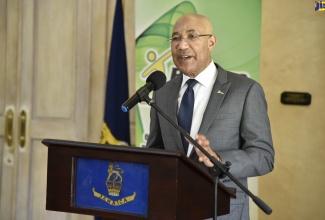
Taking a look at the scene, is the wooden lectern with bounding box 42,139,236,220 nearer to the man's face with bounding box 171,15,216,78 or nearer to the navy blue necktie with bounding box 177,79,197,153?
the navy blue necktie with bounding box 177,79,197,153

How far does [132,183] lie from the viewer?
1.73 metres

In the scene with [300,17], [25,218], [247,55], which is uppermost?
[300,17]

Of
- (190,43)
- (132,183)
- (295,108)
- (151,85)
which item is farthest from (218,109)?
(295,108)

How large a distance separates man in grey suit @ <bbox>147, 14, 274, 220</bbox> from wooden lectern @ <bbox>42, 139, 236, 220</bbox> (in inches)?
18.8

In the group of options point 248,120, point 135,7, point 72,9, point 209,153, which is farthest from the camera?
point 72,9

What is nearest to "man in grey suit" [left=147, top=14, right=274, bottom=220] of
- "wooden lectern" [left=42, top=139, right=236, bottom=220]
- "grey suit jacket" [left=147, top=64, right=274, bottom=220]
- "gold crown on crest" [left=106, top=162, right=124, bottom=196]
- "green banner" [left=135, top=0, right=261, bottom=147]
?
"grey suit jacket" [left=147, top=64, right=274, bottom=220]

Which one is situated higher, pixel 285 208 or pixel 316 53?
pixel 316 53

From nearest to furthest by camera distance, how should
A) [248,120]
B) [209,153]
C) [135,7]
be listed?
[209,153] → [248,120] → [135,7]

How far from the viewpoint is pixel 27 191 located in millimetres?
4598

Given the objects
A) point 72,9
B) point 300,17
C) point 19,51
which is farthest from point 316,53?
point 19,51

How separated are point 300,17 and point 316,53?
0.25 m

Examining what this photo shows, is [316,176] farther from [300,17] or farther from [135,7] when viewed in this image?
[135,7]

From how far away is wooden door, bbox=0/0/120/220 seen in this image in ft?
14.3

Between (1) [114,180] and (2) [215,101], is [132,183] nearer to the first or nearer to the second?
(1) [114,180]
